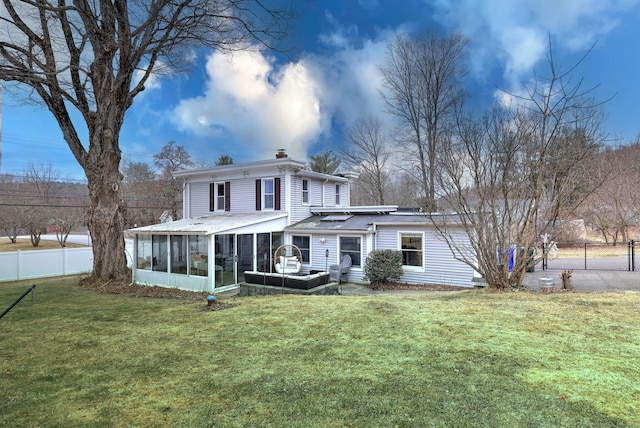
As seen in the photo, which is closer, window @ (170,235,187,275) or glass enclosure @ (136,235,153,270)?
window @ (170,235,187,275)

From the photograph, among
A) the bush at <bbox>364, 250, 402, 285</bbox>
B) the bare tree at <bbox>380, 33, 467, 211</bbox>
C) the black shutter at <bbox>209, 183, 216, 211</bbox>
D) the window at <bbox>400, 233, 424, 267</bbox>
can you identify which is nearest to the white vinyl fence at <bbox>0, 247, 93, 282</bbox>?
the black shutter at <bbox>209, 183, 216, 211</bbox>

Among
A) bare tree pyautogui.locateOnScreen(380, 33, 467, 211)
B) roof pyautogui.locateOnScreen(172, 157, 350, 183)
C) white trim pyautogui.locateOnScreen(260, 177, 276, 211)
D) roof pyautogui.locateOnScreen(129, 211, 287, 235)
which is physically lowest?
roof pyautogui.locateOnScreen(129, 211, 287, 235)

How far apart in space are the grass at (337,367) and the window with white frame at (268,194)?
8.79 m

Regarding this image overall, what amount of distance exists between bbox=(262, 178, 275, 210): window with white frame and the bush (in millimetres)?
5016

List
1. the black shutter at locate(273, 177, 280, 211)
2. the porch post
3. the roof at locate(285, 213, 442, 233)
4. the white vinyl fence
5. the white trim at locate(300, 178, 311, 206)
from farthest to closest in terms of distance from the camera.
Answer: the white trim at locate(300, 178, 311, 206)
the black shutter at locate(273, 177, 280, 211)
the white vinyl fence
the roof at locate(285, 213, 442, 233)
the porch post

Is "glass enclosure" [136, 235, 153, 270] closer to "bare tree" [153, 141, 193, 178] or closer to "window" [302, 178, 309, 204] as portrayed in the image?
"window" [302, 178, 309, 204]

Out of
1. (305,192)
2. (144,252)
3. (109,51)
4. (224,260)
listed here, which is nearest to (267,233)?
(224,260)

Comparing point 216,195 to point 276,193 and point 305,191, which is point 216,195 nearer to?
point 276,193

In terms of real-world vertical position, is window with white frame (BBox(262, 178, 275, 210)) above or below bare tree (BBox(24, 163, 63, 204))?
below

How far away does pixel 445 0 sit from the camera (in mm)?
16219

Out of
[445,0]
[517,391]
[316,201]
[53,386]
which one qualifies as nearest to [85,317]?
[53,386]

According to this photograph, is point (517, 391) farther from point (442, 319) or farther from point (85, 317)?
point (85, 317)

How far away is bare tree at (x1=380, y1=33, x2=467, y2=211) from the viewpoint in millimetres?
21906

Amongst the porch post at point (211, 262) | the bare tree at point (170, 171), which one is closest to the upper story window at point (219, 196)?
the porch post at point (211, 262)
